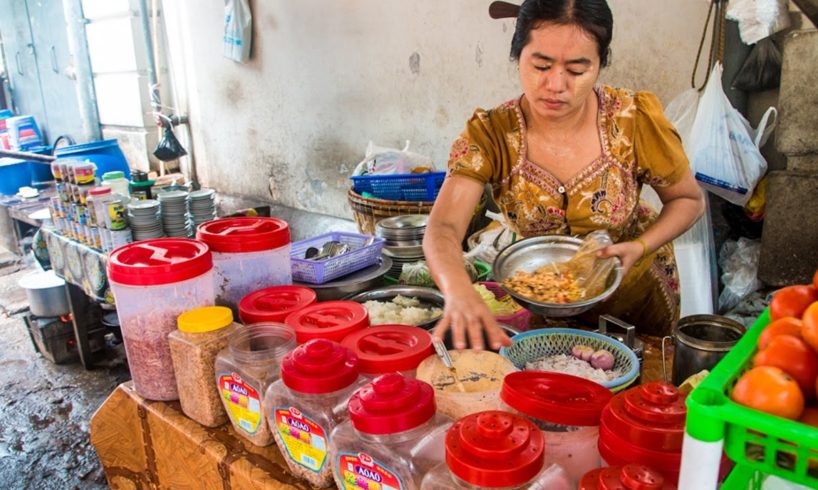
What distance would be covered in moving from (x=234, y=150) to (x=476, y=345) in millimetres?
5742

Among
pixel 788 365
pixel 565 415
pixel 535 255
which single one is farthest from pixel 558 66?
pixel 788 365

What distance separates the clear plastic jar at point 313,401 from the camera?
1120 millimetres

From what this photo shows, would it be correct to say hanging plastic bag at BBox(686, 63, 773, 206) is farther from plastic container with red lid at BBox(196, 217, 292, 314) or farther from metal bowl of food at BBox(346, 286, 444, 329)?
plastic container with red lid at BBox(196, 217, 292, 314)

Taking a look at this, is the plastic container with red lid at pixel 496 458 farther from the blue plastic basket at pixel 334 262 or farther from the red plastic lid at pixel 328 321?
the blue plastic basket at pixel 334 262

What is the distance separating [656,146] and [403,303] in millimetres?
947

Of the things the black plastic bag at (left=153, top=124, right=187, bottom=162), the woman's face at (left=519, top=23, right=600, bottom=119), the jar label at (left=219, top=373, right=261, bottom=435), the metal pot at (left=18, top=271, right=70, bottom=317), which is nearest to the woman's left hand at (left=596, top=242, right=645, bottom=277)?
the woman's face at (left=519, top=23, right=600, bottom=119)

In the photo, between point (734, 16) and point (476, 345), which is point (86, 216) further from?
point (734, 16)

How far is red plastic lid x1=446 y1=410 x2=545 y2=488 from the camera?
808 millimetres

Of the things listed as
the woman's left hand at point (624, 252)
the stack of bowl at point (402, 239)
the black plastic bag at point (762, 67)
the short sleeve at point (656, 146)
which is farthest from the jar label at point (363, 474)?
the black plastic bag at point (762, 67)

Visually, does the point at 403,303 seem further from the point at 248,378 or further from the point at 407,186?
the point at 407,186

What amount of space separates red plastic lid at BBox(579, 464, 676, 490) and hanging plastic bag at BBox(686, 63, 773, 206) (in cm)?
239

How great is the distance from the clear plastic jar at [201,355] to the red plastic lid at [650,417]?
34.4 inches

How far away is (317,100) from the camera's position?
17.6ft

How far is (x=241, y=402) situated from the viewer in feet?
4.27
